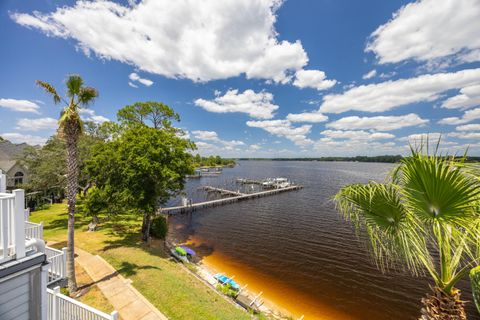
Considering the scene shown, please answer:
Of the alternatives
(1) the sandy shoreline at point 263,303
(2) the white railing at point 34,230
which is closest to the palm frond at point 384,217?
(1) the sandy shoreline at point 263,303

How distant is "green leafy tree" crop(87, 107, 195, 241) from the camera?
14945mm

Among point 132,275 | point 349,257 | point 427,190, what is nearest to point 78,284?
point 132,275

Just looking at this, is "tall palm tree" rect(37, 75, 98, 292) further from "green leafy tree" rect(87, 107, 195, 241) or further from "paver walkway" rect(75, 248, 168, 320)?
"green leafy tree" rect(87, 107, 195, 241)

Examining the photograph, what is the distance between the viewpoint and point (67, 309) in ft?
20.3

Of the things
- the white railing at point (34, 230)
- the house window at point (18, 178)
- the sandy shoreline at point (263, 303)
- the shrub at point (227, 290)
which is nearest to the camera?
the white railing at point (34, 230)

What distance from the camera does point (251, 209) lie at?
38656mm

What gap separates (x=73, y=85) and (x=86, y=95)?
0.58 metres

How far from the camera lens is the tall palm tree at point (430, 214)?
3.43 metres

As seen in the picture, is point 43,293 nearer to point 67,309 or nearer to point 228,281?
point 67,309

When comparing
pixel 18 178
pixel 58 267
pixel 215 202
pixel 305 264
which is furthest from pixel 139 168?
pixel 215 202

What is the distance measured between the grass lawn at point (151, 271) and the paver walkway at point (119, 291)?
369 millimetres

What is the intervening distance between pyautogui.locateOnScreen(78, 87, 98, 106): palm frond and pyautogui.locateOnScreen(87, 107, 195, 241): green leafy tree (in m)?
5.91

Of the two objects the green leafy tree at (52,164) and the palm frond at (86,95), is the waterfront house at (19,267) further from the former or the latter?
the green leafy tree at (52,164)

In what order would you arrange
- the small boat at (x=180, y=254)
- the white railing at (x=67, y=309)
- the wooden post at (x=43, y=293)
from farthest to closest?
the small boat at (x=180, y=254), the white railing at (x=67, y=309), the wooden post at (x=43, y=293)
